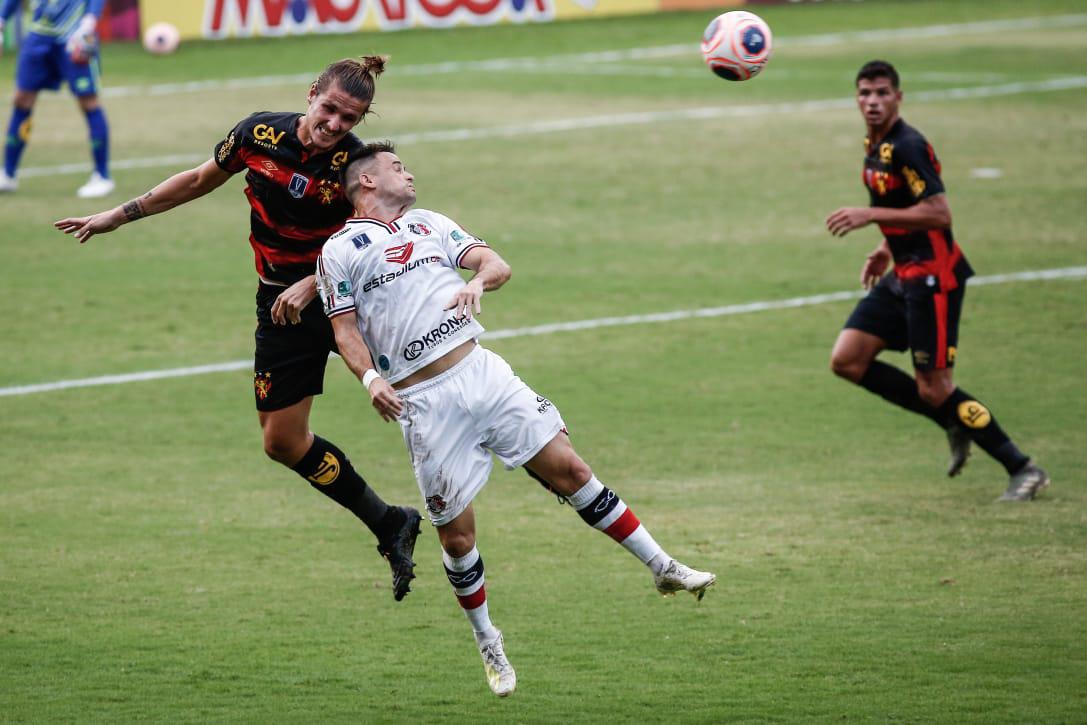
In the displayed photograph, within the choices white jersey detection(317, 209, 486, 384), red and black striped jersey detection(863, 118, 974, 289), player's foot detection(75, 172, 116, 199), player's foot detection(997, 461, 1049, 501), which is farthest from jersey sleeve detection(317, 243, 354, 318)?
player's foot detection(75, 172, 116, 199)

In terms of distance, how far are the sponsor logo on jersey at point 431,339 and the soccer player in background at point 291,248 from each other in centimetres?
93

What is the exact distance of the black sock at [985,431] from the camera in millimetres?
10156

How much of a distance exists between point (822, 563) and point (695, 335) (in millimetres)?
5282

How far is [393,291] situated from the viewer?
7176mm

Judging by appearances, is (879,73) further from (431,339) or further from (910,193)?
(431,339)

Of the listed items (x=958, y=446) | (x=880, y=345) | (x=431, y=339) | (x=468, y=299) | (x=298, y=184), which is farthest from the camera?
(x=880, y=345)

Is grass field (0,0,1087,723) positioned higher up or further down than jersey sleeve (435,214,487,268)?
further down

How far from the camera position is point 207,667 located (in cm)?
771

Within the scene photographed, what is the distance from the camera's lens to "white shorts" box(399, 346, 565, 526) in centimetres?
716

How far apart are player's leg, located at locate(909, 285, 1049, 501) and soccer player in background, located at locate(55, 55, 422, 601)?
364 centimetres

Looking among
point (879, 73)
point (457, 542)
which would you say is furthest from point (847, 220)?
point (457, 542)

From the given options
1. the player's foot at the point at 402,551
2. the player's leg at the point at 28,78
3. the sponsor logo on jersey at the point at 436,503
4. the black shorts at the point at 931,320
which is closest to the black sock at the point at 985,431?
the black shorts at the point at 931,320

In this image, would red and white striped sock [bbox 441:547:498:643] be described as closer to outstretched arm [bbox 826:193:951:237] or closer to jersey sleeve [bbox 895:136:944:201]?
outstretched arm [bbox 826:193:951:237]

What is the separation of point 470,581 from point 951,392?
13.8 feet
